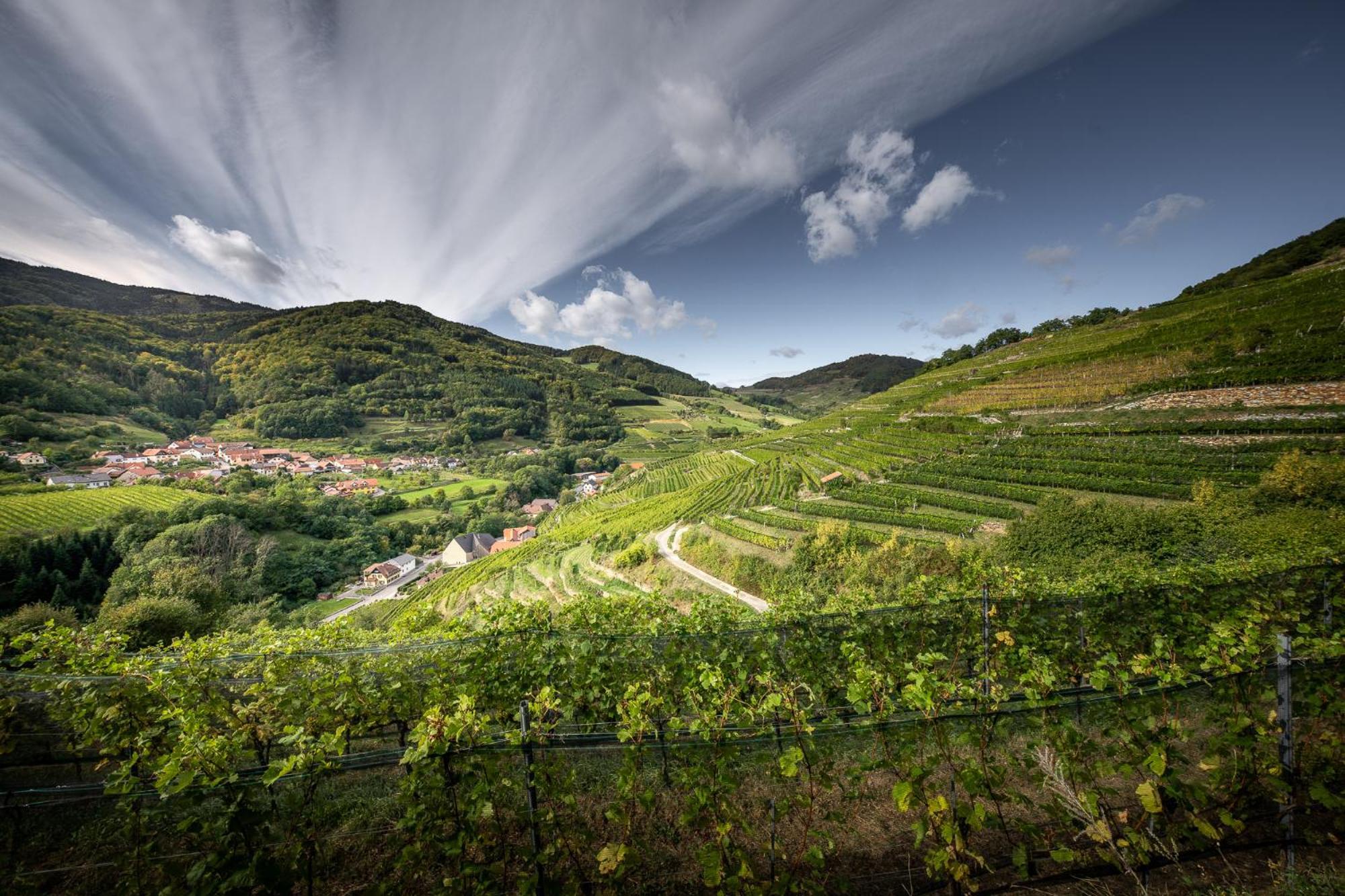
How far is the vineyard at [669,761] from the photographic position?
10.3 ft

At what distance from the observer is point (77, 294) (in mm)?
166125

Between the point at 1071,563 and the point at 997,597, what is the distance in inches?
529

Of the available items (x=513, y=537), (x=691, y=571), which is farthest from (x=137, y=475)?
(x=691, y=571)

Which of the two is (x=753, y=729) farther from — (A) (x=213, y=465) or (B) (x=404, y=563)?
(A) (x=213, y=465)

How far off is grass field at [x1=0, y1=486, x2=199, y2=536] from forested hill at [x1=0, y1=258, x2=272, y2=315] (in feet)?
534

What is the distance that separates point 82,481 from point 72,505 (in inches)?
718

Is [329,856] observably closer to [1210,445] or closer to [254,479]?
[1210,445]

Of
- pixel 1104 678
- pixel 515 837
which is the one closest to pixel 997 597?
pixel 1104 678

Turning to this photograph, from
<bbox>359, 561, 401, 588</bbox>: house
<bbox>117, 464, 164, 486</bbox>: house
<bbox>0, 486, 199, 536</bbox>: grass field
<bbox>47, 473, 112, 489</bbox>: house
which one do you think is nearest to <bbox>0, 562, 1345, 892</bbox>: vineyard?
<bbox>359, 561, 401, 588</bbox>: house

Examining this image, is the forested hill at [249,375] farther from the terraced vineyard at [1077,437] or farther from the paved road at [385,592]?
the terraced vineyard at [1077,437]

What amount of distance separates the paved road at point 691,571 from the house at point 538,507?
4820cm

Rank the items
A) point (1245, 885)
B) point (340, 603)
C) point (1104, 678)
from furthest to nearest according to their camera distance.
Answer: point (340, 603) < point (1104, 678) < point (1245, 885)

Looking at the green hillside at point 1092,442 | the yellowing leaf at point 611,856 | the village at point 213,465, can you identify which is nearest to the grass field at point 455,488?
the village at point 213,465

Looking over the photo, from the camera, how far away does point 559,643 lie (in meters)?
6.21
